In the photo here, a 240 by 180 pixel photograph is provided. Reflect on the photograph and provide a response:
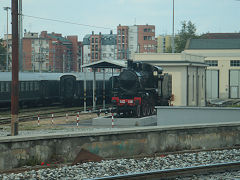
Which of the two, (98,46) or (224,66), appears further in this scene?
(98,46)

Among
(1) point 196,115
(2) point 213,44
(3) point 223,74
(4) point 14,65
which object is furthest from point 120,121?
(2) point 213,44

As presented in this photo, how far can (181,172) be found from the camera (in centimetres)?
1084

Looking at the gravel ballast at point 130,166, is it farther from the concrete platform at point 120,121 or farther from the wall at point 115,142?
the concrete platform at point 120,121

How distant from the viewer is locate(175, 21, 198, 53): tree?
342 ft

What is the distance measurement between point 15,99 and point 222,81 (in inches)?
1910

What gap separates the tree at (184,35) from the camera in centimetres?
10436

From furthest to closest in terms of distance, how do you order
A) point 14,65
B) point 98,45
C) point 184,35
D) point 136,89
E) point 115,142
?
point 98,45 → point 184,35 → point 136,89 → point 14,65 → point 115,142

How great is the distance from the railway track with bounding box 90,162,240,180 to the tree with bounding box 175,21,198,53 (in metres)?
92.7

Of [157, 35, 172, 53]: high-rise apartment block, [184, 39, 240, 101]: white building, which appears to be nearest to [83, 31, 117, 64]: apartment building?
[157, 35, 172, 53]: high-rise apartment block

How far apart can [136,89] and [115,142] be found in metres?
13.6

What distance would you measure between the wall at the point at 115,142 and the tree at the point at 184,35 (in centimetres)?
8887

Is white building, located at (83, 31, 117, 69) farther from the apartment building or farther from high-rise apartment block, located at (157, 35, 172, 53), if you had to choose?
high-rise apartment block, located at (157, 35, 172, 53)

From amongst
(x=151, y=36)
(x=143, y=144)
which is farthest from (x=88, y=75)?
(x=151, y=36)

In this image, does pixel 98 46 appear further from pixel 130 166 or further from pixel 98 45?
pixel 130 166
